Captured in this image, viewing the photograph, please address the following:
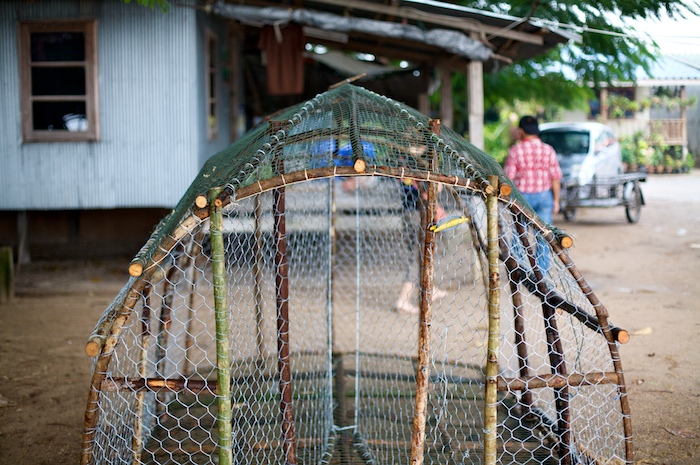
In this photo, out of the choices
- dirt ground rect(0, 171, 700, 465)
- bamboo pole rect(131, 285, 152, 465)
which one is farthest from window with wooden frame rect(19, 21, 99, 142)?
bamboo pole rect(131, 285, 152, 465)

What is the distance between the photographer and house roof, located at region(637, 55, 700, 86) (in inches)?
297

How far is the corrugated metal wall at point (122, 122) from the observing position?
8.41 meters

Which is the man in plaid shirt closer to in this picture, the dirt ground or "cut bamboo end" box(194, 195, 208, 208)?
the dirt ground

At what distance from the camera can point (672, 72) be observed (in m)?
14.2

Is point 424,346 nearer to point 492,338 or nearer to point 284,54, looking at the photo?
point 492,338

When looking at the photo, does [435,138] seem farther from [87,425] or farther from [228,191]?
[87,425]

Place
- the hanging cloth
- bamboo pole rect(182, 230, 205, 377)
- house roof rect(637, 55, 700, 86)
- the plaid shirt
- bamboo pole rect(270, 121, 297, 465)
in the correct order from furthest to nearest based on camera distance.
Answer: the hanging cloth < house roof rect(637, 55, 700, 86) < the plaid shirt < bamboo pole rect(182, 230, 205, 377) < bamboo pole rect(270, 121, 297, 465)

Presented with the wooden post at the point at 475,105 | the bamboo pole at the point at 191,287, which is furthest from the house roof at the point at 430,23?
the bamboo pole at the point at 191,287

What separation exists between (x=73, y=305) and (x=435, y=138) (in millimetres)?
5510

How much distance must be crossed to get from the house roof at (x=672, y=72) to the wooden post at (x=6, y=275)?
6894mm

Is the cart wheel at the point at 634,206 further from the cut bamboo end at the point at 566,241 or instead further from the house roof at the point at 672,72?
the cut bamboo end at the point at 566,241

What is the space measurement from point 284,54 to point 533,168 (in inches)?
144

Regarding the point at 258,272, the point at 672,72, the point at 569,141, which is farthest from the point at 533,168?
the point at 672,72

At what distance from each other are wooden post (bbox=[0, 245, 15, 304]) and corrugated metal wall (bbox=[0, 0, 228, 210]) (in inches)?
44.0
